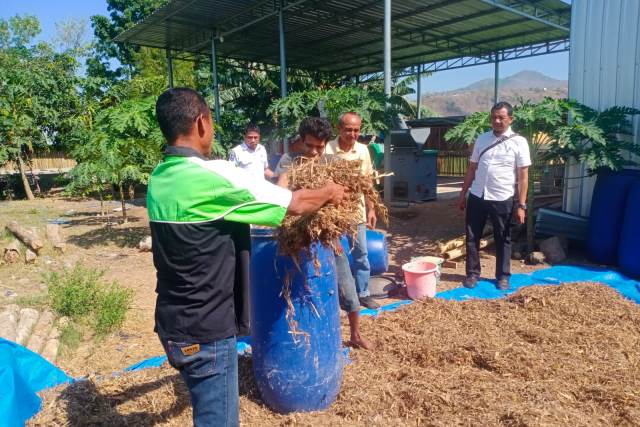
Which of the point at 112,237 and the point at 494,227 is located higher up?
the point at 494,227

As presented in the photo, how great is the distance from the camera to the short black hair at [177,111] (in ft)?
6.05

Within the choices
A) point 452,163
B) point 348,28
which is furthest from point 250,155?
point 452,163

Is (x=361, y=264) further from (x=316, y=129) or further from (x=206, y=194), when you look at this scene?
(x=206, y=194)

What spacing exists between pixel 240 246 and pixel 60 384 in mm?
1980

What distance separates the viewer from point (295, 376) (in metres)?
2.73

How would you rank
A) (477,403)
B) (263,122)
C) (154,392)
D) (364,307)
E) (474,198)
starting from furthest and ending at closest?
(263,122) < (474,198) < (364,307) < (154,392) < (477,403)

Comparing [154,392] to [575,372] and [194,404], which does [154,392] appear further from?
[575,372]

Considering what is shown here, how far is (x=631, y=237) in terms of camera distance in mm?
5469

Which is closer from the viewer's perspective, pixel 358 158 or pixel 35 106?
pixel 358 158

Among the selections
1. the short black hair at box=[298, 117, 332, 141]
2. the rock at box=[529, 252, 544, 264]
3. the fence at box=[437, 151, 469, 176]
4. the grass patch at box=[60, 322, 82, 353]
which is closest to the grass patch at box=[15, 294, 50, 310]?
the grass patch at box=[60, 322, 82, 353]

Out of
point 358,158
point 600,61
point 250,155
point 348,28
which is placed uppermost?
point 348,28

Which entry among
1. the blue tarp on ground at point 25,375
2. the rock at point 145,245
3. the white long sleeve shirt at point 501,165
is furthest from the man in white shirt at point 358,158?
the rock at point 145,245

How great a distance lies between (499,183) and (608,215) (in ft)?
6.74

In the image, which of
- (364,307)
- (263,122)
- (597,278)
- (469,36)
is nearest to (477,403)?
(364,307)
